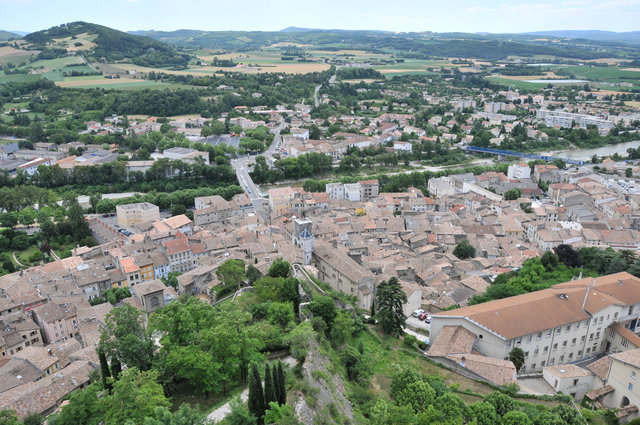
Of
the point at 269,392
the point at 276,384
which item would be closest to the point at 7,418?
the point at 269,392

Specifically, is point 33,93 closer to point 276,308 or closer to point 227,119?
point 227,119

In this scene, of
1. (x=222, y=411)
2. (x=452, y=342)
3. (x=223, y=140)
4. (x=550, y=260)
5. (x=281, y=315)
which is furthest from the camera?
(x=223, y=140)

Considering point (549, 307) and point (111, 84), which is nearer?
point (549, 307)

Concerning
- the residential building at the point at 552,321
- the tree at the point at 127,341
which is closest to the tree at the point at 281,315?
the tree at the point at 127,341

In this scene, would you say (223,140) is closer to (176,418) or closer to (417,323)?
(417,323)

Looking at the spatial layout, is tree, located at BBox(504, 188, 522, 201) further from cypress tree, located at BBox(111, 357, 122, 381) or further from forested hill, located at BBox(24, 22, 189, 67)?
forested hill, located at BBox(24, 22, 189, 67)

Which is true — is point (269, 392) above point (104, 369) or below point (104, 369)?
above

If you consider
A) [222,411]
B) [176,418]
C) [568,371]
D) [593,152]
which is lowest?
[593,152]
